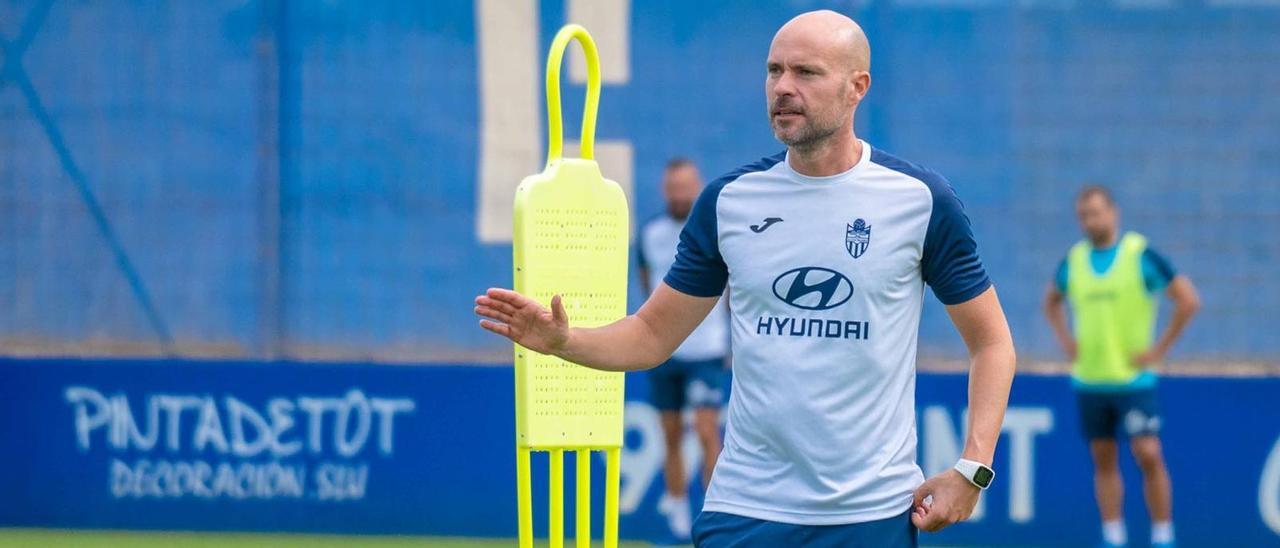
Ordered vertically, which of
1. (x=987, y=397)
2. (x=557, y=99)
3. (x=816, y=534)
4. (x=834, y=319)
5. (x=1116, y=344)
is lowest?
(x=1116, y=344)

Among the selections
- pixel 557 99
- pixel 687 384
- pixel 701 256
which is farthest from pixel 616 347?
pixel 687 384

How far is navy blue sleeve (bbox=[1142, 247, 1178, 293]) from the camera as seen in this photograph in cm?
972

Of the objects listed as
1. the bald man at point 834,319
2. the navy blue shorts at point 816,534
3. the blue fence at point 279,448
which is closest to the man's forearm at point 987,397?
the bald man at point 834,319

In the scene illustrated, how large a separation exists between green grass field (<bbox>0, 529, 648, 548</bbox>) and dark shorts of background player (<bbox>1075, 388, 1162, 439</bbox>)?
2379 mm

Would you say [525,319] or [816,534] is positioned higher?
[525,319]

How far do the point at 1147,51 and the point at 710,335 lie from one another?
2.70m

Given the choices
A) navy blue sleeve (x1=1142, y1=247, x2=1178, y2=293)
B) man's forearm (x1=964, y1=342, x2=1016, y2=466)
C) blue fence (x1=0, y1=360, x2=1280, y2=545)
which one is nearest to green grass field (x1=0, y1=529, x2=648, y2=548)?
blue fence (x1=0, y1=360, x2=1280, y2=545)

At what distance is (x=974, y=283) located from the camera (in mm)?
3900

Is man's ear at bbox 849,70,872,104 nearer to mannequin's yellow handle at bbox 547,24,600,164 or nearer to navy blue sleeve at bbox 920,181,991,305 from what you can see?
navy blue sleeve at bbox 920,181,991,305

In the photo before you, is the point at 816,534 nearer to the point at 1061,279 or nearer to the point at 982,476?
the point at 982,476

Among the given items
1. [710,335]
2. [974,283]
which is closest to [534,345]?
[974,283]

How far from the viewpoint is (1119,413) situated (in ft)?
31.6

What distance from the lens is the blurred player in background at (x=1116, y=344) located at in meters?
9.54

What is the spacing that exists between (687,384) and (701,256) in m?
5.82
